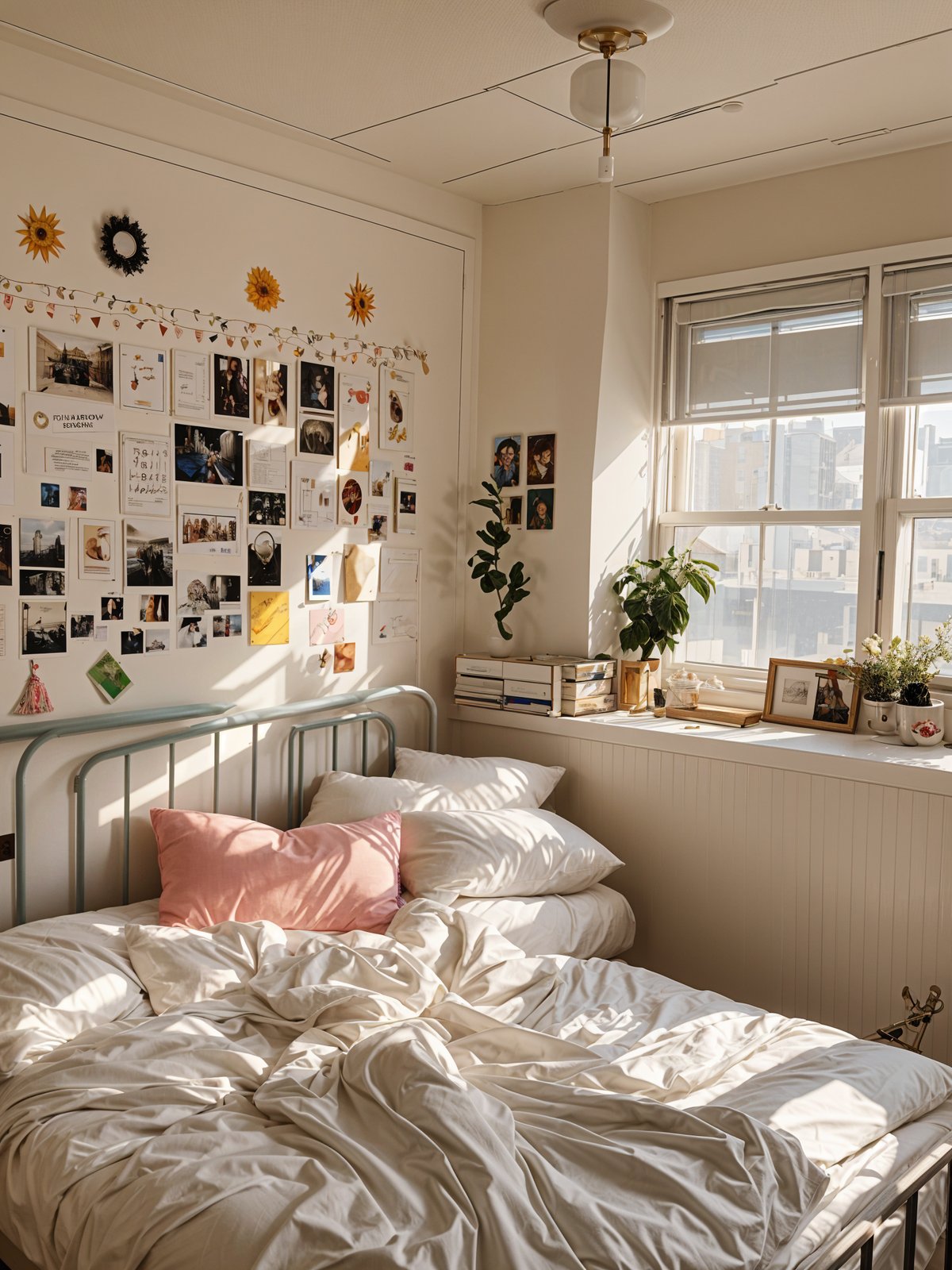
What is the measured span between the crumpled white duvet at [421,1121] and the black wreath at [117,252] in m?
1.65

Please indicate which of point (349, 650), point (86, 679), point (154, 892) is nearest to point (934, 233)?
point (349, 650)

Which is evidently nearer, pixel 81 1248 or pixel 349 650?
pixel 81 1248

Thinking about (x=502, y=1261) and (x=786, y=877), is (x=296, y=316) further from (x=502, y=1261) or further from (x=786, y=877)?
(x=502, y=1261)

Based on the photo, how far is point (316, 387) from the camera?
3.31m

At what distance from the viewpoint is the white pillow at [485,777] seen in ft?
10.9

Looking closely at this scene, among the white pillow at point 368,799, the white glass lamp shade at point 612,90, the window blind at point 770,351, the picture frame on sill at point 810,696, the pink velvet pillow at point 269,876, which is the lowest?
the pink velvet pillow at point 269,876

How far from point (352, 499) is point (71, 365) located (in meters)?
0.96

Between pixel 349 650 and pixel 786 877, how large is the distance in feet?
4.78

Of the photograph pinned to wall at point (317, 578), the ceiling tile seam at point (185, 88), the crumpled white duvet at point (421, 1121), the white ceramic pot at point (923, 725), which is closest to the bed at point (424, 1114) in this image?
the crumpled white duvet at point (421, 1121)

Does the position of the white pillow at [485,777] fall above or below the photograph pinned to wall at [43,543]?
below

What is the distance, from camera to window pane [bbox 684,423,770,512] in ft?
11.8

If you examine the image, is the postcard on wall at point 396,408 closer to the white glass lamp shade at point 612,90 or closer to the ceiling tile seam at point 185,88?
the ceiling tile seam at point 185,88

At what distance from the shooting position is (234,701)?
3168mm

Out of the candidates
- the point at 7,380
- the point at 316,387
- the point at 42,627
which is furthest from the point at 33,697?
the point at 316,387
